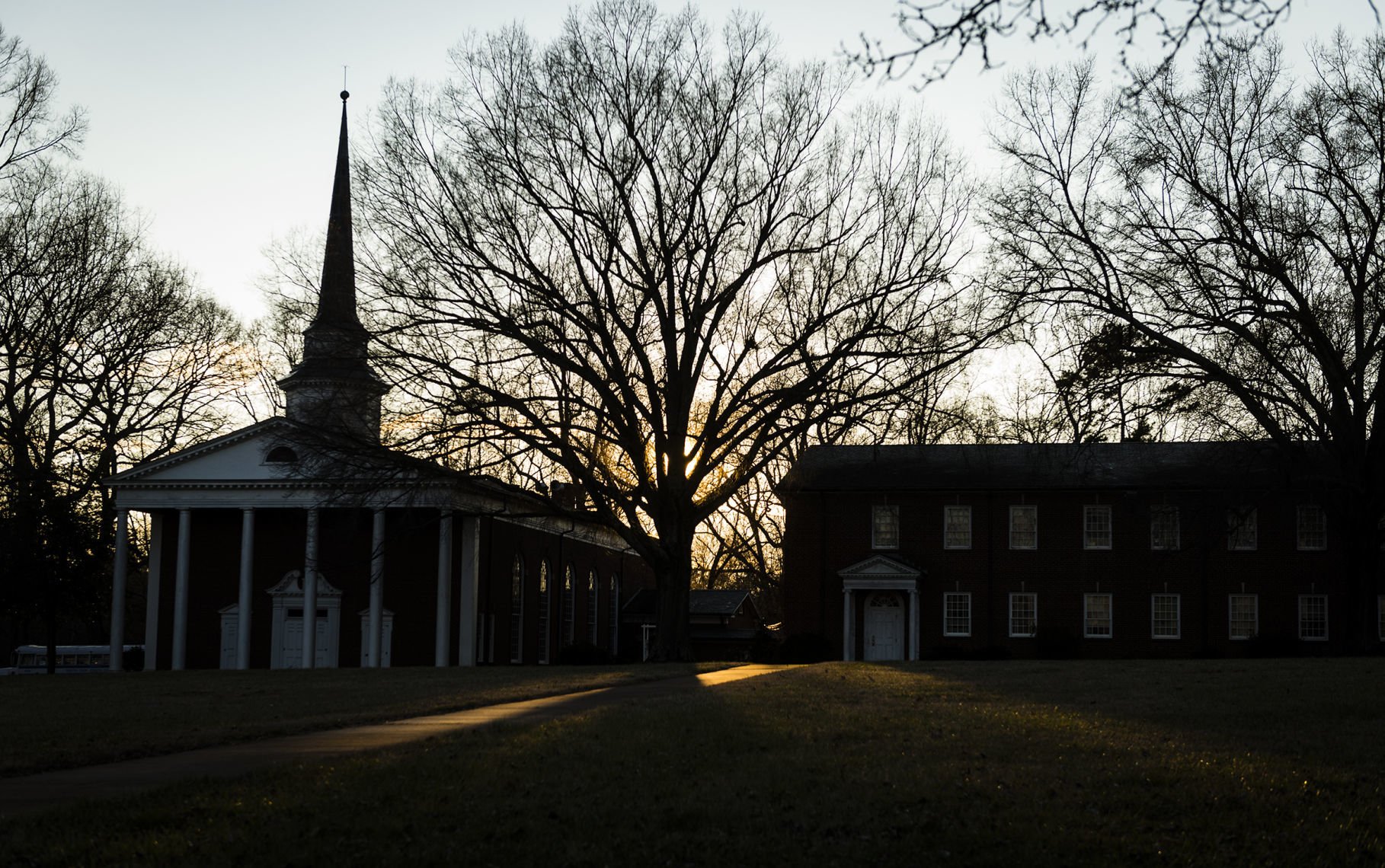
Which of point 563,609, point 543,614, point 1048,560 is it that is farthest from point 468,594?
point 1048,560

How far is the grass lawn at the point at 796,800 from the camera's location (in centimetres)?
892

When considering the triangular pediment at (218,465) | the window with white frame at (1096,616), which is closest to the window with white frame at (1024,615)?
the window with white frame at (1096,616)

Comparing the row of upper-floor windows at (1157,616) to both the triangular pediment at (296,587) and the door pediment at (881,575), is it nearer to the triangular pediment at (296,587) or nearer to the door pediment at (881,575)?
the door pediment at (881,575)

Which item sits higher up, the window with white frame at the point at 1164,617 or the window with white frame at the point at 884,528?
the window with white frame at the point at 884,528

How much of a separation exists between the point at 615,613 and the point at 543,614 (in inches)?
433

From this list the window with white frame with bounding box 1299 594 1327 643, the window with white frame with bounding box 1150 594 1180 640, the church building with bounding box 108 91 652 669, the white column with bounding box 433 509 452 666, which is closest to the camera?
the window with white frame with bounding box 1299 594 1327 643

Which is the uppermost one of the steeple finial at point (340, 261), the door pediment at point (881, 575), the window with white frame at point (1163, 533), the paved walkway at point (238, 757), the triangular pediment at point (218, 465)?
the steeple finial at point (340, 261)

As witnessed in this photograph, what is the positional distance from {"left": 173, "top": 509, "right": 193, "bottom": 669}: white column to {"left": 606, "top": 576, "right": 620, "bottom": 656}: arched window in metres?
23.7

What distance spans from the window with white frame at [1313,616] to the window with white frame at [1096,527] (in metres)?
6.59

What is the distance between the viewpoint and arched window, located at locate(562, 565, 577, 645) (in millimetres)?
63625

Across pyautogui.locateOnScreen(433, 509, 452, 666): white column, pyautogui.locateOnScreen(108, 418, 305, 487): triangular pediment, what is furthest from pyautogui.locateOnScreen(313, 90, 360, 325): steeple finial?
pyautogui.locateOnScreen(433, 509, 452, 666): white column

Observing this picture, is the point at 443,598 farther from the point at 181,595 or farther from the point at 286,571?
the point at 181,595

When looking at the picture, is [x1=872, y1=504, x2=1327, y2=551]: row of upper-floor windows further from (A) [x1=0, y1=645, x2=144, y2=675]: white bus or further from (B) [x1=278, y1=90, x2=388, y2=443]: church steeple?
(A) [x1=0, y1=645, x2=144, y2=675]: white bus

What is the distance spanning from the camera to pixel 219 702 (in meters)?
23.8
